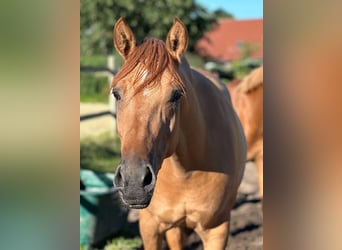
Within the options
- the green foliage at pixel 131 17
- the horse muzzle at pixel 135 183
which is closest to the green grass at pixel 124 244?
the horse muzzle at pixel 135 183

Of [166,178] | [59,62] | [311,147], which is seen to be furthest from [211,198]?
[59,62]

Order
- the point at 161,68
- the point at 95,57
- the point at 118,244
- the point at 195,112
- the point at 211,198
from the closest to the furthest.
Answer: the point at 161,68 < the point at 195,112 < the point at 211,198 < the point at 118,244 < the point at 95,57

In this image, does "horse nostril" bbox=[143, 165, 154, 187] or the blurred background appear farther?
the blurred background

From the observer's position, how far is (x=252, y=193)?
10.9 feet

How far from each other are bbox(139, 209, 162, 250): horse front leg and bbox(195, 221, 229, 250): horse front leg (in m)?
0.16

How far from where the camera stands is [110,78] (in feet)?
17.1

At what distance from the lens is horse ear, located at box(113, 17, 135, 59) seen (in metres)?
1.17

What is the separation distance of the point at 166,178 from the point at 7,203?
0.63 meters

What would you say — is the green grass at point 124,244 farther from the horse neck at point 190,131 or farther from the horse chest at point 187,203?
the horse neck at point 190,131

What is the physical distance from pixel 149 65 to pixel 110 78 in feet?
13.6

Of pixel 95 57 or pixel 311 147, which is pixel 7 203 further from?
pixel 95 57

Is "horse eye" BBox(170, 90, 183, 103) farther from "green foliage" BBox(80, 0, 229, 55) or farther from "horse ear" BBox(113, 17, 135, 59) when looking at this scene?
"green foliage" BBox(80, 0, 229, 55)

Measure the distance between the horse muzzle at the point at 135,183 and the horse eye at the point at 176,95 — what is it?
203 millimetres

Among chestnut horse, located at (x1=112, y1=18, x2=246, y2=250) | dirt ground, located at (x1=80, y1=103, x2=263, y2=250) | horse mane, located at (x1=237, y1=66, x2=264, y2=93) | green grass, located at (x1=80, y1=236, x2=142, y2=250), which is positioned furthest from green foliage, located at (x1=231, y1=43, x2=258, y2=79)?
chestnut horse, located at (x1=112, y1=18, x2=246, y2=250)
